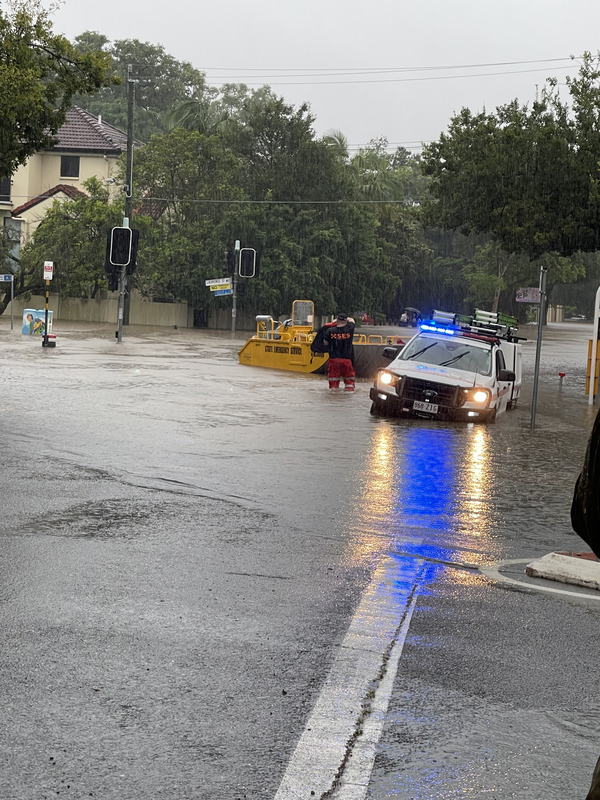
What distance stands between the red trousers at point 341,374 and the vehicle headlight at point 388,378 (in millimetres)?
5823

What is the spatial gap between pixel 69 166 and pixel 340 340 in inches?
1873

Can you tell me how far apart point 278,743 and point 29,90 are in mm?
14945

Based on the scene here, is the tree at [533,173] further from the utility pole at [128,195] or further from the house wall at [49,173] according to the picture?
the house wall at [49,173]

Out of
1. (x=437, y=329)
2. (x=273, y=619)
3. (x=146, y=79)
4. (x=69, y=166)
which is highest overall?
(x=146, y=79)

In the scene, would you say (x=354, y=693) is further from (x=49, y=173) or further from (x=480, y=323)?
(x=49, y=173)

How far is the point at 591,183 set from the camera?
30.5m

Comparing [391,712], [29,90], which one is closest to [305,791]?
[391,712]

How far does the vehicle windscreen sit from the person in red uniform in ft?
14.6

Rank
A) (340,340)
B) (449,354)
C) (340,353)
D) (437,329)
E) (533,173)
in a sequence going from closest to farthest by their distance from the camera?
(449,354), (437,329), (340,340), (340,353), (533,173)

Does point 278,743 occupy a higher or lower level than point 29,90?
lower

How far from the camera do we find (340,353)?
25906 mm

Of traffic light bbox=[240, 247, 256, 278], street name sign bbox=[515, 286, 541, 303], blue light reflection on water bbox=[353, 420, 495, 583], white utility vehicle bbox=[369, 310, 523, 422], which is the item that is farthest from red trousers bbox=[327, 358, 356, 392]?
street name sign bbox=[515, 286, 541, 303]

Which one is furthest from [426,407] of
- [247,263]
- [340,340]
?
[247,263]

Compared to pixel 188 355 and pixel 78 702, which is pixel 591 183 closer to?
pixel 188 355
